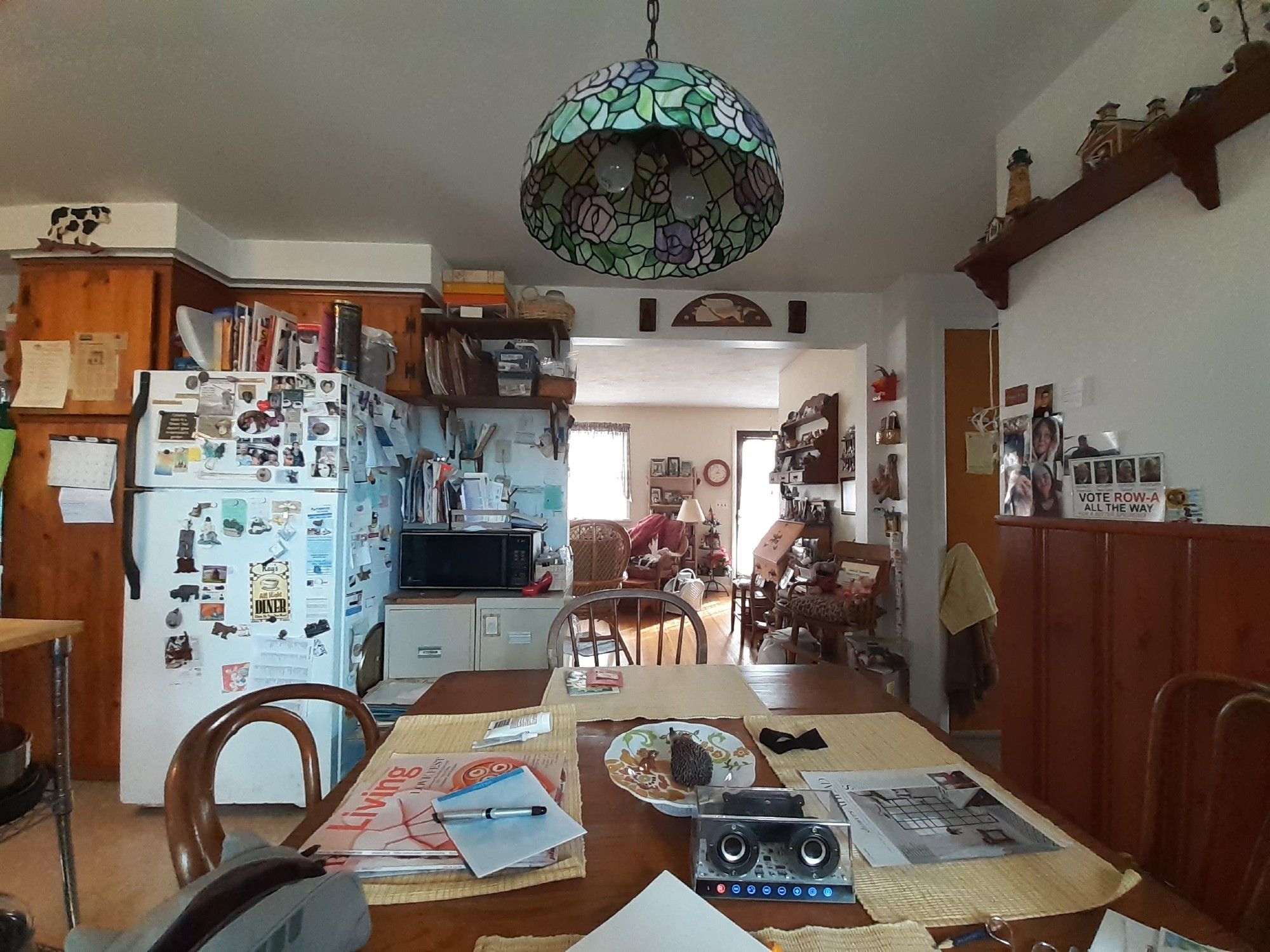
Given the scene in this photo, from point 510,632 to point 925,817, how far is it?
1.97m

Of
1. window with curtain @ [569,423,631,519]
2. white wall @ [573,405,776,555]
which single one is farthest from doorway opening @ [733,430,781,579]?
window with curtain @ [569,423,631,519]

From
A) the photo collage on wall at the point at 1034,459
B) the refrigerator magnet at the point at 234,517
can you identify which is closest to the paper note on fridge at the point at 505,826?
the photo collage on wall at the point at 1034,459

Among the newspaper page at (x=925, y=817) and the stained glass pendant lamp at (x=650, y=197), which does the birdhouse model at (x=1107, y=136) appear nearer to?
the stained glass pendant lamp at (x=650, y=197)

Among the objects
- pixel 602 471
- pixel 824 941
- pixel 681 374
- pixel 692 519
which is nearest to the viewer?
pixel 824 941

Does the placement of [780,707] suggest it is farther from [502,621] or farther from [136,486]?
[136,486]

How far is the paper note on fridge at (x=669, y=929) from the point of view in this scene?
0.57 meters

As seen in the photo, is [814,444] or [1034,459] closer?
[1034,459]

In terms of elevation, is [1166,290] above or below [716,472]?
above

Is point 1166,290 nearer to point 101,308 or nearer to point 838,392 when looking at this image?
point 838,392

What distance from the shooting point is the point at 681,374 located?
527cm

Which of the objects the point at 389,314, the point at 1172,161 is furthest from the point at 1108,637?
the point at 389,314

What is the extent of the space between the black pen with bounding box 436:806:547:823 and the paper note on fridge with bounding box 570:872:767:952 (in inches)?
7.9

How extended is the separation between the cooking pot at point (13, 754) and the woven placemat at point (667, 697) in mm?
1237

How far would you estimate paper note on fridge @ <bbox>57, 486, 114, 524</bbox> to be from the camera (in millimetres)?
2383
